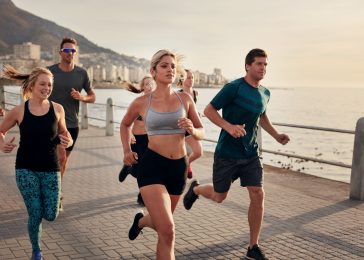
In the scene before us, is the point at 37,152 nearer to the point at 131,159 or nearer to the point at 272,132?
the point at 131,159

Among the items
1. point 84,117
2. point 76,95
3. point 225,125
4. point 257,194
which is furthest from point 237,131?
point 84,117

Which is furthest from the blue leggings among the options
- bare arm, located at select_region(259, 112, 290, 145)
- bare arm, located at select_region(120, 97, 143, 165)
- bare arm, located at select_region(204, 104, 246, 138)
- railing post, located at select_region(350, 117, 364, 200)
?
railing post, located at select_region(350, 117, 364, 200)

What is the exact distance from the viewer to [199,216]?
621 centimetres

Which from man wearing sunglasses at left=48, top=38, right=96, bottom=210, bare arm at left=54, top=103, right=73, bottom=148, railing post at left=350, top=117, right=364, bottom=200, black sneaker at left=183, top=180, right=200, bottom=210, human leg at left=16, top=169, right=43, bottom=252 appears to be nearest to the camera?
Answer: human leg at left=16, top=169, right=43, bottom=252

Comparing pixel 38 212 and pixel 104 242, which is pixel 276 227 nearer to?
pixel 104 242

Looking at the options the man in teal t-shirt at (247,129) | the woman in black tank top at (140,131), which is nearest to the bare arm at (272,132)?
the man in teal t-shirt at (247,129)

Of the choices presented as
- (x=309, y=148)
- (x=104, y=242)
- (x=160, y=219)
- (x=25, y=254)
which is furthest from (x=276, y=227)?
(x=309, y=148)

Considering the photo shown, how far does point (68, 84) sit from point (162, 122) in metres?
2.89

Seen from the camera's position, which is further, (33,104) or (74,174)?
(74,174)

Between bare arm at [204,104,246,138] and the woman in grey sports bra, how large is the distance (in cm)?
47

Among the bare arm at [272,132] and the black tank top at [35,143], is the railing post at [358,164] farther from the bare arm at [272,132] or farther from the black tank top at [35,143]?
the black tank top at [35,143]

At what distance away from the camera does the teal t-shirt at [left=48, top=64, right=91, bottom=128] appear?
631 centimetres

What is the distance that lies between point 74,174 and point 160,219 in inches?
233

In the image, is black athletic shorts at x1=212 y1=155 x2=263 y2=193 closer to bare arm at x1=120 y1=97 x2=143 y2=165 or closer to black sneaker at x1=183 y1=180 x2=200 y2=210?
black sneaker at x1=183 y1=180 x2=200 y2=210
